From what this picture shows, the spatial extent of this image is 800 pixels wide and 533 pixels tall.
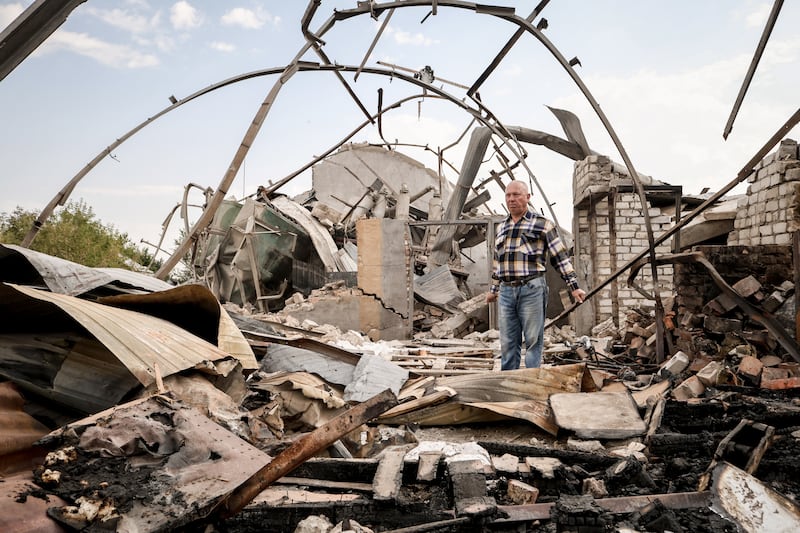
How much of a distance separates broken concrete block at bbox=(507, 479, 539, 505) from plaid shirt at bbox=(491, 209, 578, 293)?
2545 millimetres

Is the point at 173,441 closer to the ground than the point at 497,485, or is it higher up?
higher up

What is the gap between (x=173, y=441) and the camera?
2324mm

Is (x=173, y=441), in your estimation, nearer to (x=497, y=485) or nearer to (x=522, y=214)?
(x=497, y=485)

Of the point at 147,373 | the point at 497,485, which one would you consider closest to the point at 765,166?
the point at 497,485

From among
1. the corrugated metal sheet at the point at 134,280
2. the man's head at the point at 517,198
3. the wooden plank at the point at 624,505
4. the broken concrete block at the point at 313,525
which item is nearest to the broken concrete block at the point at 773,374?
the man's head at the point at 517,198

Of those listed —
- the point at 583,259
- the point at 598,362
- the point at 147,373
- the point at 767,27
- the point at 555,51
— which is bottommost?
the point at 598,362

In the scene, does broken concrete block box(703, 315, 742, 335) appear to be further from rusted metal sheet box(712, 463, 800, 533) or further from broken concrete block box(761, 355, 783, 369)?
rusted metal sheet box(712, 463, 800, 533)

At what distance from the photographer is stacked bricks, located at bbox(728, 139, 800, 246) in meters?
6.82

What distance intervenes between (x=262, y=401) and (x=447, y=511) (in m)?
1.83

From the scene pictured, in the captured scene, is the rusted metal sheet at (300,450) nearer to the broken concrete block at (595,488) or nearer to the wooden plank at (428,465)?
the wooden plank at (428,465)

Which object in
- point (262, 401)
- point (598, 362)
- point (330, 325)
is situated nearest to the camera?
point (262, 401)

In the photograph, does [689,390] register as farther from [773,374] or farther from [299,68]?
[299,68]

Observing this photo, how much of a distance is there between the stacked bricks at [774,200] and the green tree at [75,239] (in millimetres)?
21907

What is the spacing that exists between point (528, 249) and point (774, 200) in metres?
4.66
